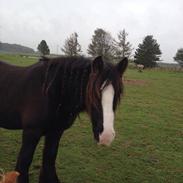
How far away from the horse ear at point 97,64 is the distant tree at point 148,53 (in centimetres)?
4689

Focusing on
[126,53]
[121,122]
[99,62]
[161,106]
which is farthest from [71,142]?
[126,53]

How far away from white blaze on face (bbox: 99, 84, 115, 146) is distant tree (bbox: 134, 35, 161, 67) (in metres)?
47.0

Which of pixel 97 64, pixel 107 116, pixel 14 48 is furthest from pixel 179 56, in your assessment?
pixel 107 116

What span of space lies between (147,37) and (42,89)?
51.1 m

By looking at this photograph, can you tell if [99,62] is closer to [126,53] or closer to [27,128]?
[27,128]

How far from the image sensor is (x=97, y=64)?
2.88 meters

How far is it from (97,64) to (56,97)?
24.7 inches

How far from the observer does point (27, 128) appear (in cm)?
325

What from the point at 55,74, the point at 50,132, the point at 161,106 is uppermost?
the point at 55,74

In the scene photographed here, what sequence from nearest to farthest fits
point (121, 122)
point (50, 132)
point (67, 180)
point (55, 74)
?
1. point (55, 74)
2. point (50, 132)
3. point (67, 180)
4. point (121, 122)

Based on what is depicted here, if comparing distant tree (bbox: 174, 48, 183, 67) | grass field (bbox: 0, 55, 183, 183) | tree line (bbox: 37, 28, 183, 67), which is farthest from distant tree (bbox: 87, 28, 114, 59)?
grass field (bbox: 0, 55, 183, 183)

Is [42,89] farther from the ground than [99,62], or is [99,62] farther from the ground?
[99,62]

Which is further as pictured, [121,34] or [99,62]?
[121,34]

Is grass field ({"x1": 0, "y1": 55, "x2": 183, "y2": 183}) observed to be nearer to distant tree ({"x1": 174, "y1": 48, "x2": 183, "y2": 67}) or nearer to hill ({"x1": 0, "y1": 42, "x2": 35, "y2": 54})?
distant tree ({"x1": 174, "y1": 48, "x2": 183, "y2": 67})
